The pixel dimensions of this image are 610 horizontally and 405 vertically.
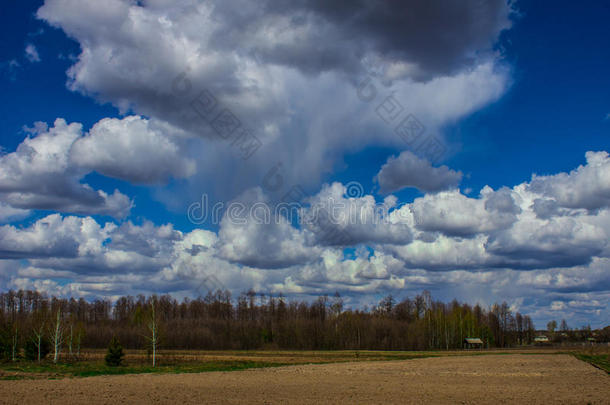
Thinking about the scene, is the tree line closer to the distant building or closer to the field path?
the distant building

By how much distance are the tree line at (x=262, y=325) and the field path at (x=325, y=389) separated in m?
42.6

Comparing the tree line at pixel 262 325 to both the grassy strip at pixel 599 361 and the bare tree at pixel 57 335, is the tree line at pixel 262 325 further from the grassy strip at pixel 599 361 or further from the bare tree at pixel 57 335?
the grassy strip at pixel 599 361

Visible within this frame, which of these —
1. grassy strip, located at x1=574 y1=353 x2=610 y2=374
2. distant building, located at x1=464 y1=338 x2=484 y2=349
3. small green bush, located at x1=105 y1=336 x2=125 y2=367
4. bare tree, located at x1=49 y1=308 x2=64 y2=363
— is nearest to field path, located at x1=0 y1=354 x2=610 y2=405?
grassy strip, located at x1=574 y1=353 x2=610 y2=374

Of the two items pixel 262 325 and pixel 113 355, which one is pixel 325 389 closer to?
pixel 113 355

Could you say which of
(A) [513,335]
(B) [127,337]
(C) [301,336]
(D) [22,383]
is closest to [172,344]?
(B) [127,337]

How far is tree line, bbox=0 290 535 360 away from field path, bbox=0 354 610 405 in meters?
42.6

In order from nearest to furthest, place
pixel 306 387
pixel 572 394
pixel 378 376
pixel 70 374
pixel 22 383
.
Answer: pixel 572 394 → pixel 306 387 → pixel 22 383 → pixel 378 376 → pixel 70 374

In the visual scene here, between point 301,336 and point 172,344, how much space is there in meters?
34.4

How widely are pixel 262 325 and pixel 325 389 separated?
4879 inches

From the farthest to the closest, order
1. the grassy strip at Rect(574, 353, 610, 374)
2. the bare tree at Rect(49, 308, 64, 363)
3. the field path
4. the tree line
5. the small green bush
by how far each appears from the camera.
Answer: the tree line < the bare tree at Rect(49, 308, 64, 363) < the small green bush < the grassy strip at Rect(574, 353, 610, 374) < the field path

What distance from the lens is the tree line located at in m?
116

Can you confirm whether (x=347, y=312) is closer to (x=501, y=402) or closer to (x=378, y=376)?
(x=378, y=376)

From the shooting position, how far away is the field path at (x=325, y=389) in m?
27.6

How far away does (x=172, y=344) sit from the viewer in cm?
11719
